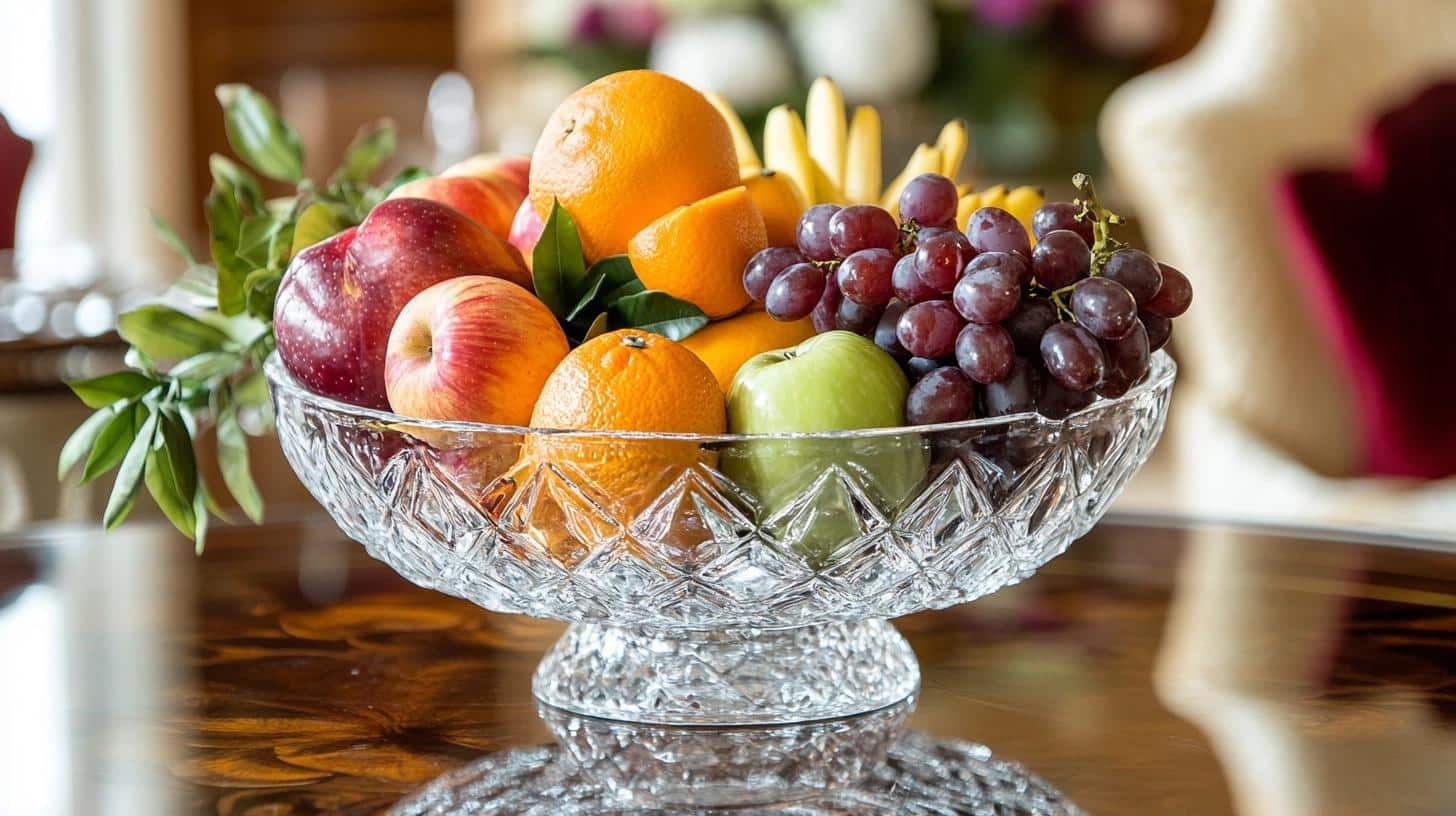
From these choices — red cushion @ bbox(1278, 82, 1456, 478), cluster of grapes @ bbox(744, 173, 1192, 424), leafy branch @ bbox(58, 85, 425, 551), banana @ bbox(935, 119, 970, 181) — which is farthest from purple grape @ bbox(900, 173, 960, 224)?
red cushion @ bbox(1278, 82, 1456, 478)

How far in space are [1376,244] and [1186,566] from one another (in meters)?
0.88

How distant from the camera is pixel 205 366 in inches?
34.4

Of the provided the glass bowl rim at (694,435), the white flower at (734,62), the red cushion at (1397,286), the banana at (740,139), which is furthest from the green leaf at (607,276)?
the white flower at (734,62)

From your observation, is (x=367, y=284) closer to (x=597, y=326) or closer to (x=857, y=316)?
(x=597, y=326)

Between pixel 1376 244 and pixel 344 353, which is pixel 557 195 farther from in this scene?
pixel 1376 244

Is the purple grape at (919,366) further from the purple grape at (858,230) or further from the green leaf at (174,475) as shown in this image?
the green leaf at (174,475)

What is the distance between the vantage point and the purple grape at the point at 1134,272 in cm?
68

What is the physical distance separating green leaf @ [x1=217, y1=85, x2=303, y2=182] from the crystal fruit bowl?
0.31 m

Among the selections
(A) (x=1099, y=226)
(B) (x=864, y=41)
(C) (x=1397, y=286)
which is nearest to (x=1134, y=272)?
(A) (x=1099, y=226)

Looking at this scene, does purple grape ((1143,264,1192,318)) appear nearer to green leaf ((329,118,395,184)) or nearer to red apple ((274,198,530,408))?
red apple ((274,198,530,408))

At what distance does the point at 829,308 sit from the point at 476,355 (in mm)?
156

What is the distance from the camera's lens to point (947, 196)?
72 cm

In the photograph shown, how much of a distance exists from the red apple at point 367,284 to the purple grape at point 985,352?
226 mm

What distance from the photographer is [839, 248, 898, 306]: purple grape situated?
2.24 feet
